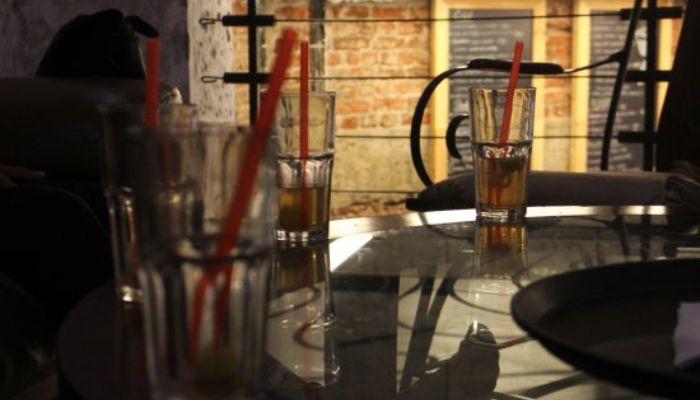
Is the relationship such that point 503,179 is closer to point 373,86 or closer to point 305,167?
point 305,167

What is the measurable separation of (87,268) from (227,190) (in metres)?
0.86

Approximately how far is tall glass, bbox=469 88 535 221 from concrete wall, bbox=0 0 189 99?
1.62 meters

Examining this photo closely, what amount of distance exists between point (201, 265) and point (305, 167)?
606 mm

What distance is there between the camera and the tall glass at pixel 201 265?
1.36 feet

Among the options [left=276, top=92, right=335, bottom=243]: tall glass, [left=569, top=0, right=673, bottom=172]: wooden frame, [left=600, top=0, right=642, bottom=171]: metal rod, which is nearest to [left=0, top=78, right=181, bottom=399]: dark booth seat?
[left=276, top=92, right=335, bottom=243]: tall glass

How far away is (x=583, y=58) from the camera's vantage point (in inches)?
194

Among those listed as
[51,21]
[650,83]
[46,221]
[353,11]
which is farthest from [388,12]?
[46,221]

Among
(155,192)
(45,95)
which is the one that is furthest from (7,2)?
(155,192)

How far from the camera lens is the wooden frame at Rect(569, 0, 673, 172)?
4906mm

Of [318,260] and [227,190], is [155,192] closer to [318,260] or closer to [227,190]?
[227,190]

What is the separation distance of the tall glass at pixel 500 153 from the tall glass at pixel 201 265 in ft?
2.25

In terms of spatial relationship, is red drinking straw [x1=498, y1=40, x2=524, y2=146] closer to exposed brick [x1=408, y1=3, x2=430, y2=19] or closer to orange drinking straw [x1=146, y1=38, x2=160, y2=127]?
orange drinking straw [x1=146, y1=38, x2=160, y2=127]

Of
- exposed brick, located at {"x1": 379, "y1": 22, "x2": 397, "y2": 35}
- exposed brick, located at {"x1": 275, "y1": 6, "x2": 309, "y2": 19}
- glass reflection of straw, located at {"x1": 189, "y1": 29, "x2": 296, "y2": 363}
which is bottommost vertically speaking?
glass reflection of straw, located at {"x1": 189, "y1": 29, "x2": 296, "y2": 363}

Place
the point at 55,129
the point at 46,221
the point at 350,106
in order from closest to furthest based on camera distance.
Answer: the point at 46,221
the point at 55,129
the point at 350,106
